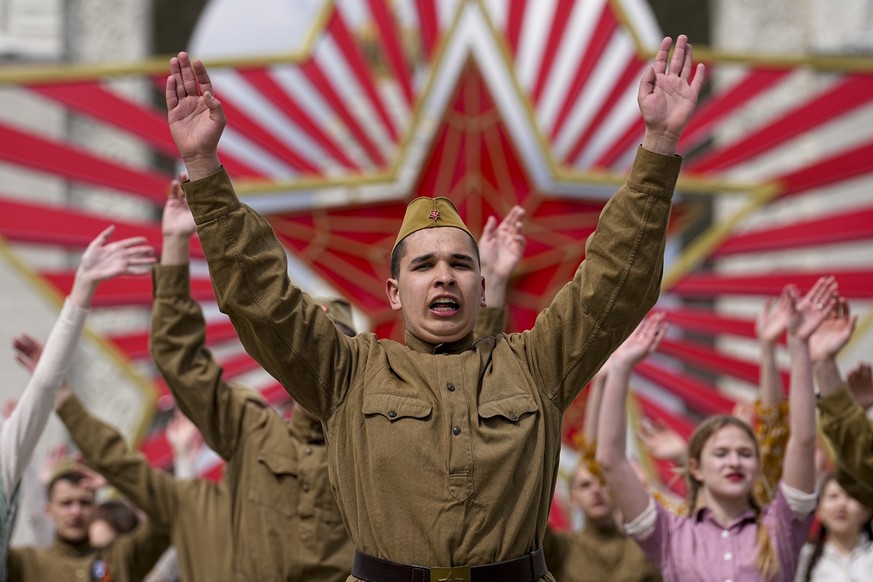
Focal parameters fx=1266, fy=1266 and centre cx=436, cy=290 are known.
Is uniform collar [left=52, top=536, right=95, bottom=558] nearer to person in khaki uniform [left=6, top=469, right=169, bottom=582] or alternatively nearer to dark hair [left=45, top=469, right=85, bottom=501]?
person in khaki uniform [left=6, top=469, right=169, bottom=582]

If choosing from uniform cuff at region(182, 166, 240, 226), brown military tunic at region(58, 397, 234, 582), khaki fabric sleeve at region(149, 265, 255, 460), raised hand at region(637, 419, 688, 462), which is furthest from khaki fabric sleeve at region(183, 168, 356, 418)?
raised hand at region(637, 419, 688, 462)

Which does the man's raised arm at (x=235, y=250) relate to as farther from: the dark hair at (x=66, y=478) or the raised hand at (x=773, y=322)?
the dark hair at (x=66, y=478)

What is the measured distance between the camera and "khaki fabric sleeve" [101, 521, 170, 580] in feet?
11.9

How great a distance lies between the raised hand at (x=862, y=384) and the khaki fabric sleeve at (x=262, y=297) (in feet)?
5.09

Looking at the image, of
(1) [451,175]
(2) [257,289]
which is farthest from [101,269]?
(1) [451,175]

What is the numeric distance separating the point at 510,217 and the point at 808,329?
69cm

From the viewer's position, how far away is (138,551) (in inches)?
143

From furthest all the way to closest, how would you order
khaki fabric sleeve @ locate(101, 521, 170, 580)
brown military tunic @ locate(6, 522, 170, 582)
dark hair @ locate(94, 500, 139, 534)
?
dark hair @ locate(94, 500, 139, 534) < khaki fabric sleeve @ locate(101, 521, 170, 580) < brown military tunic @ locate(6, 522, 170, 582)

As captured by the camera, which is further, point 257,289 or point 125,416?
point 125,416

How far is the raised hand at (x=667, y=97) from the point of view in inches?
71.1

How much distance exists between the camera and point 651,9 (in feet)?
21.4

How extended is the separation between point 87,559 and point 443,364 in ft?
6.73

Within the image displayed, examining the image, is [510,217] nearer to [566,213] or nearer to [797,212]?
[566,213]

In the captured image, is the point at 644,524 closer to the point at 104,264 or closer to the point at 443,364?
the point at 443,364
